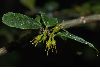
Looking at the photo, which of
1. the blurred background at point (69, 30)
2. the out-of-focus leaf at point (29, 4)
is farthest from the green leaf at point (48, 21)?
the out-of-focus leaf at point (29, 4)

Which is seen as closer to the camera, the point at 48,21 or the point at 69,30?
the point at 48,21

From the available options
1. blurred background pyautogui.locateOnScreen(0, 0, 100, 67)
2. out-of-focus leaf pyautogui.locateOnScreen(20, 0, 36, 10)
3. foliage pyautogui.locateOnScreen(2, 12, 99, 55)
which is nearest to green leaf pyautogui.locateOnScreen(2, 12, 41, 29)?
foliage pyautogui.locateOnScreen(2, 12, 99, 55)

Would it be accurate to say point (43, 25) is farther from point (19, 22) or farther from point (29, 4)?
point (29, 4)

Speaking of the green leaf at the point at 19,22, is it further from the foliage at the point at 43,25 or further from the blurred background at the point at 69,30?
the blurred background at the point at 69,30

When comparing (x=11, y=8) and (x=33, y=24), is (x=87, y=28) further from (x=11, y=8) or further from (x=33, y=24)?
(x=33, y=24)

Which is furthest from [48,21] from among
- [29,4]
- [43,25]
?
[29,4]

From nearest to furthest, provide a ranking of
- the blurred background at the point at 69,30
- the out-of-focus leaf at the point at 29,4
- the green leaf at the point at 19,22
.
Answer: the green leaf at the point at 19,22
the blurred background at the point at 69,30
the out-of-focus leaf at the point at 29,4

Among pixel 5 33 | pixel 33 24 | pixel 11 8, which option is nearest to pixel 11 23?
pixel 33 24

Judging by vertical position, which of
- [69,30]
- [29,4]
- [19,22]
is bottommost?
[19,22]
